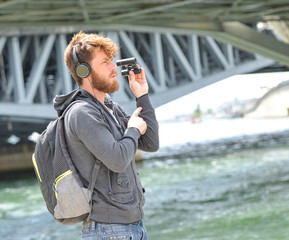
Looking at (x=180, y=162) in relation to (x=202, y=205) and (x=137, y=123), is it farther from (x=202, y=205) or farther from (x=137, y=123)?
(x=137, y=123)

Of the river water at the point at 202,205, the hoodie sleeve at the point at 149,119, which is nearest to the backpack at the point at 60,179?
the hoodie sleeve at the point at 149,119

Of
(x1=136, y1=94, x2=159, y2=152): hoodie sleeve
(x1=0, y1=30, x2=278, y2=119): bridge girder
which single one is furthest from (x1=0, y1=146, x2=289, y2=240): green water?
(x1=136, y1=94, x2=159, y2=152): hoodie sleeve

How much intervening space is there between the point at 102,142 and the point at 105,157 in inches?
2.8

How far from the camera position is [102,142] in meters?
2.87

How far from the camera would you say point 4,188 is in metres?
26.2

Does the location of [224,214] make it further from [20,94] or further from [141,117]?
[20,94]

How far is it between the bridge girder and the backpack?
88.3ft

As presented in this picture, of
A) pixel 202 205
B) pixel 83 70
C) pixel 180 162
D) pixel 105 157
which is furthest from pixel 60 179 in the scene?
pixel 180 162

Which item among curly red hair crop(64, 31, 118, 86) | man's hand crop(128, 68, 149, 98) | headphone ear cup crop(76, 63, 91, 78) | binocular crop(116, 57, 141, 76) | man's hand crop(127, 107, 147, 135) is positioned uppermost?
curly red hair crop(64, 31, 118, 86)

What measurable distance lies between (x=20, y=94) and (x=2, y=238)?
17.5 m

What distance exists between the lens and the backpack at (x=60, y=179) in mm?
2922

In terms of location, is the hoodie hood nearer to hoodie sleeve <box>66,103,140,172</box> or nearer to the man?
the man

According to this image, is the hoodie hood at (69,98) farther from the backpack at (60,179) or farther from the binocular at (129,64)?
the binocular at (129,64)

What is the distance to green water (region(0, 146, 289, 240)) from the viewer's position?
1098 centimetres
